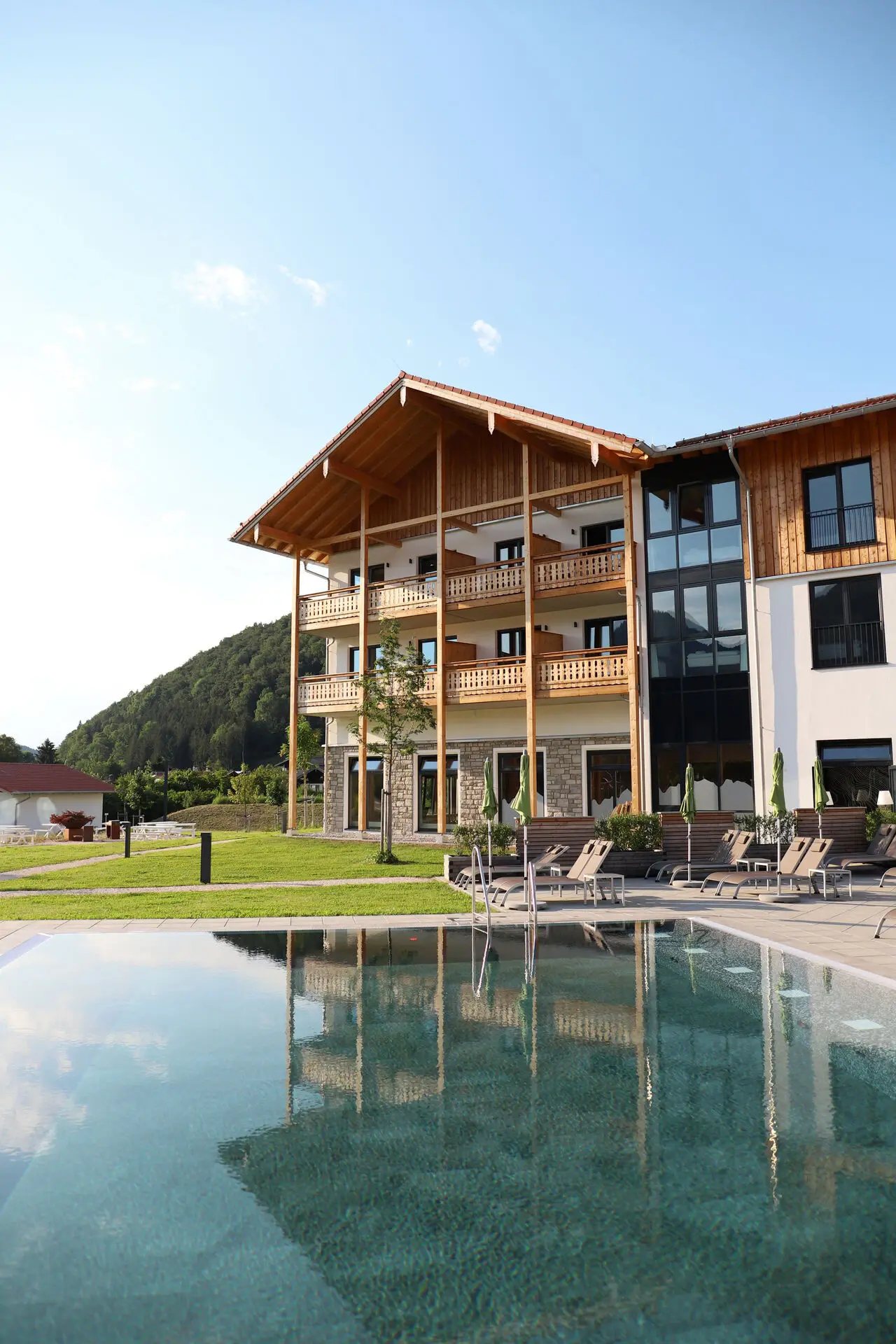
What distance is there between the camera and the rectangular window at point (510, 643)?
26.3 m

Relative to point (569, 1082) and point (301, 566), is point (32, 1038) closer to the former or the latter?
point (569, 1082)

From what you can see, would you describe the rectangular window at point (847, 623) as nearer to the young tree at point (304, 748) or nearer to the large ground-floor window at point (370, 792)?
the large ground-floor window at point (370, 792)

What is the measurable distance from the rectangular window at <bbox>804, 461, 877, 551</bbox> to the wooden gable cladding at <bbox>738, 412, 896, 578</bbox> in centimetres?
16

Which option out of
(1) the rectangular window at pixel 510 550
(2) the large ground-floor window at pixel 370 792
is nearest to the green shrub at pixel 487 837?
(1) the rectangular window at pixel 510 550

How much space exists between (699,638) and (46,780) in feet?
112

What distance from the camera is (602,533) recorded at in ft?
82.1

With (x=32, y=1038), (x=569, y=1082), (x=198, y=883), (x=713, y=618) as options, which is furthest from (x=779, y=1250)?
(x=713, y=618)

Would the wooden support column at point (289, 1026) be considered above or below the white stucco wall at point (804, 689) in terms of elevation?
below

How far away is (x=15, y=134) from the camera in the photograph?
529 inches

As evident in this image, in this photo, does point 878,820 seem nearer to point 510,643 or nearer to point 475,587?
point 510,643

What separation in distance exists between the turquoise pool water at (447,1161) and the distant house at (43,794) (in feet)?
124

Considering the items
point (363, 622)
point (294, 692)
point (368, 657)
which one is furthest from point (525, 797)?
point (368, 657)

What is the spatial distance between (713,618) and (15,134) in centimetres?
1698

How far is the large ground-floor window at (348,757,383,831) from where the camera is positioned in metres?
28.8
